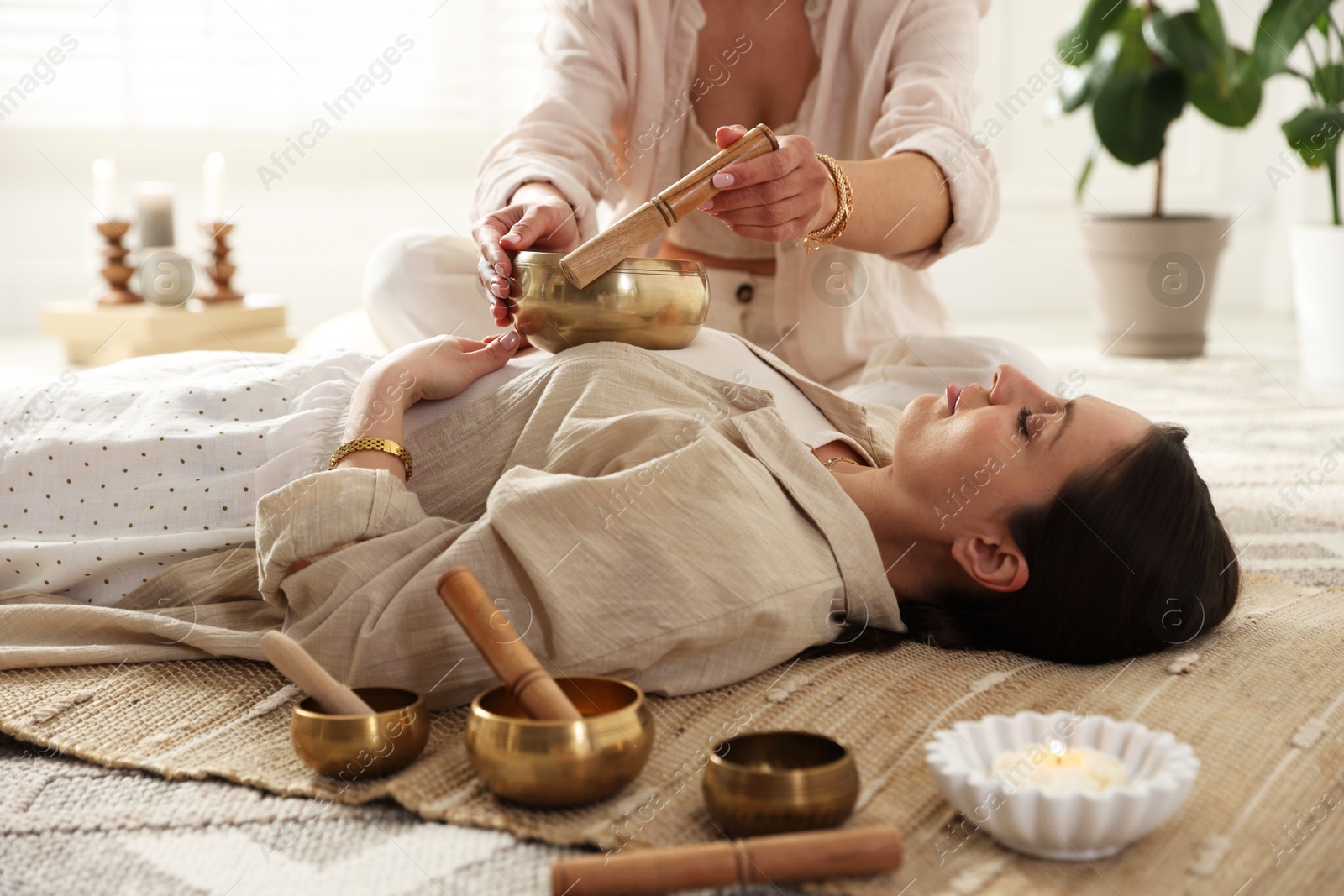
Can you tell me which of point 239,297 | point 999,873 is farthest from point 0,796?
point 239,297

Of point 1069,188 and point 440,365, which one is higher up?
point 1069,188

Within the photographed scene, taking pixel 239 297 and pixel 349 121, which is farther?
pixel 349 121

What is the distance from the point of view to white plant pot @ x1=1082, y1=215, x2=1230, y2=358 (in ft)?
12.0

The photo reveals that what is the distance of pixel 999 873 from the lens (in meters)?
0.84

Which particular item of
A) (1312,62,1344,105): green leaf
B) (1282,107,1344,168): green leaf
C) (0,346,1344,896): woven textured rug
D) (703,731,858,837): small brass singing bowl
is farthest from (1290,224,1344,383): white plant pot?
(703,731,858,837): small brass singing bowl

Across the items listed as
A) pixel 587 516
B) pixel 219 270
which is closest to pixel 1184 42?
pixel 219 270

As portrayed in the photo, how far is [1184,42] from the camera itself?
3.26 metres

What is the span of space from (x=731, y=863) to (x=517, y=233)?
0.85 meters

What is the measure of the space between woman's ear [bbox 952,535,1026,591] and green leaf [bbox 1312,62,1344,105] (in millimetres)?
2597

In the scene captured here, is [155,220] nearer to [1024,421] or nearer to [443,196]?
[443,196]

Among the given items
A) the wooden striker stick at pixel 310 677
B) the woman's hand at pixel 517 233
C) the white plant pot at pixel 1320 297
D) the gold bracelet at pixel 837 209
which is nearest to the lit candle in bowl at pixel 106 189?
the woman's hand at pixel 517 233

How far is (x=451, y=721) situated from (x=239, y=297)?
2.46 meters

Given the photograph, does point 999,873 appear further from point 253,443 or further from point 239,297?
point 239,297

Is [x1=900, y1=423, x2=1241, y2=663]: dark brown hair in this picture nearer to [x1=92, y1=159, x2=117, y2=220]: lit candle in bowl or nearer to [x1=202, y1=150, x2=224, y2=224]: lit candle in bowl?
[x1=202, y1=150, x2=224, y2=224]: lit candle in bowl
